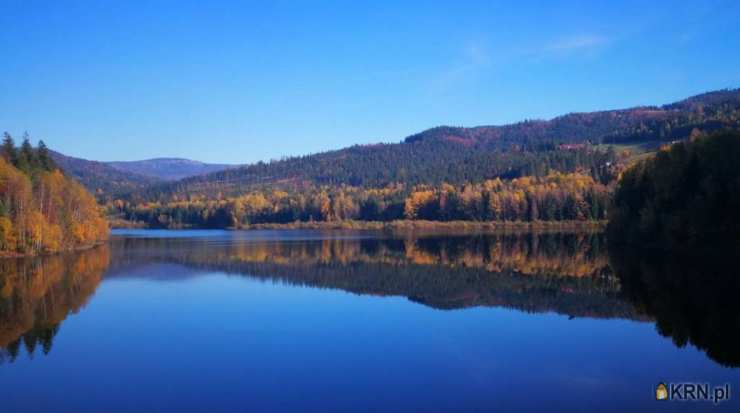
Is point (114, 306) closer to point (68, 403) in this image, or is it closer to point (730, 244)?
point (68, 403)

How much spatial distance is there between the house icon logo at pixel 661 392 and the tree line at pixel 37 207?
162 ft

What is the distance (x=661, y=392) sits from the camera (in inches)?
547

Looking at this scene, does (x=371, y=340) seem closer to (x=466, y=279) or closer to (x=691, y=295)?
(x=691, y=295)

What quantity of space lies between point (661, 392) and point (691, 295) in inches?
568

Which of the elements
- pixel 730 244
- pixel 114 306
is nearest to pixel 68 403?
pixel 114 306

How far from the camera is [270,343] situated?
20.3 m

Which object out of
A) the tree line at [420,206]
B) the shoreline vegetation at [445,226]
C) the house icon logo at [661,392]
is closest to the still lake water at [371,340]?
the house icon logo at [661,392]

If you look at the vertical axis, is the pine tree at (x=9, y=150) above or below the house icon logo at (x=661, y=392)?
above

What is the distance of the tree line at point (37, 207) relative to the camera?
4981 cm

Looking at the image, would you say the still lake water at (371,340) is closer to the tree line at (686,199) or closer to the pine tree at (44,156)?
the tree line at (686,199)

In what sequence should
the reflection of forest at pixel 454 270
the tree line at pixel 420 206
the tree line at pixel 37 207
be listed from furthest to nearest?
the tree line at pixel 420 206
the tree line at pixel 37 207
the reflection of forest at pixel 454 270

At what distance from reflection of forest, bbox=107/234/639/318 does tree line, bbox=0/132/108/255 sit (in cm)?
563

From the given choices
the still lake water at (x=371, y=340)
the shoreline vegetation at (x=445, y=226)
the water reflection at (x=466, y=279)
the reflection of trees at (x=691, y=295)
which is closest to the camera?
the still lake water at (x=371, y=340)

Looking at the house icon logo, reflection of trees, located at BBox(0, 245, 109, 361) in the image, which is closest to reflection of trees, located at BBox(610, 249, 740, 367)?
the house icon logo
